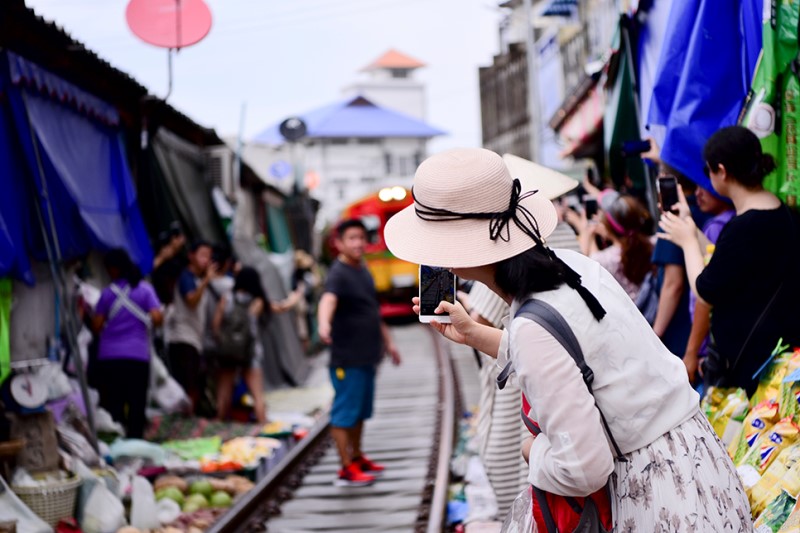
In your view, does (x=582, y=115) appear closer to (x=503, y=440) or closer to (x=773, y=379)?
(x=503, y=440)

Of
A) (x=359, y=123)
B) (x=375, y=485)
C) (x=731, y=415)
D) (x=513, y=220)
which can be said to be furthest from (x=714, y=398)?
(x=359, y=123)

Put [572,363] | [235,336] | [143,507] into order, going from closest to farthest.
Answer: [572,363] < [143,507] < [235,336]

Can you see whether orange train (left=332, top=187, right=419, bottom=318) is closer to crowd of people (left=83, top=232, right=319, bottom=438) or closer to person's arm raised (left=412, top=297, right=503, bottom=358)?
crowd of people (left=83, top=232, right=319, bottom=438)

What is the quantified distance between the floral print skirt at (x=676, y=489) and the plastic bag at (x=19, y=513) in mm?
4178

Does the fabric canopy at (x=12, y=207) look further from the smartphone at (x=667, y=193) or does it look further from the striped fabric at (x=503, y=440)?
the smartphone at (x=667, y=193)

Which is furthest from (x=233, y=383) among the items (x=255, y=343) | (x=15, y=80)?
(x=15, y=80)

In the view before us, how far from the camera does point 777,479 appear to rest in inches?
135

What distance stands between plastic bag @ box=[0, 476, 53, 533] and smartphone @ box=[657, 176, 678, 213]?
3.92 meters

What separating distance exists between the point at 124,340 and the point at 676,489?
270 inches

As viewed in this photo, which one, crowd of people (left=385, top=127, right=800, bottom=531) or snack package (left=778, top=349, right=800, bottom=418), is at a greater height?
crowd of people (left=385, top=127, right=800, bottom=531)

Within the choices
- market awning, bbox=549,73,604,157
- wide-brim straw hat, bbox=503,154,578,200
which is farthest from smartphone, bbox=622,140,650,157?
market awning, bbox=549,73,604,157

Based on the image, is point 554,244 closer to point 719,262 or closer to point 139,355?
point 719,262

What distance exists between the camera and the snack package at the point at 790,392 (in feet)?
12.0

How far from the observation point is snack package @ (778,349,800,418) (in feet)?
12.0
